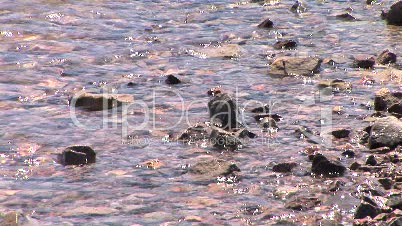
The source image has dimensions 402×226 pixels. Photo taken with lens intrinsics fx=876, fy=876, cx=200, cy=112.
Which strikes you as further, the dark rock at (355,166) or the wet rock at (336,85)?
the wet rock at (336,85)

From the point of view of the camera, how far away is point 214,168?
567cm

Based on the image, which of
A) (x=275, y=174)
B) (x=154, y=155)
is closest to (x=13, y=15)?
(x=154, y=155)

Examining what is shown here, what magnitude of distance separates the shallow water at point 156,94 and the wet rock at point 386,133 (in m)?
0.31

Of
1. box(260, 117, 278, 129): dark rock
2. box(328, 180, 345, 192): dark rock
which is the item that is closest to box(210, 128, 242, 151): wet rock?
box(260, 117, 278, 129): dark rock

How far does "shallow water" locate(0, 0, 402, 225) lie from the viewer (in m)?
5.22

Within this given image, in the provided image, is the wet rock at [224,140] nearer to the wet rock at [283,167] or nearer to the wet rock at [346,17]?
the wet rock at [283,167]

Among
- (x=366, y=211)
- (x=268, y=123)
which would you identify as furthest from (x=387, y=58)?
(x=366, y=211)

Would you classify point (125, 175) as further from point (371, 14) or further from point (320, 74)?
point (371, 14)

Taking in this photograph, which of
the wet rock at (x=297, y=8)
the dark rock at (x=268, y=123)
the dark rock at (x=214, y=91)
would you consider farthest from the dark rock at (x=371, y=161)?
the wet rock at (x=297, y=8)

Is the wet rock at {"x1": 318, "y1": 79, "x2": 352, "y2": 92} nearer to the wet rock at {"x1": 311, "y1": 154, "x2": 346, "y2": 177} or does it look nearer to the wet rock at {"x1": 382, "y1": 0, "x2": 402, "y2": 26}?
the wet rock at {"x1": 311, "y1": 154, "x2": 346, "y2": 177}

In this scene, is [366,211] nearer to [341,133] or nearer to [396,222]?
[396,222]

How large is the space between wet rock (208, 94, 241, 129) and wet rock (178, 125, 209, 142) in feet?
0.51

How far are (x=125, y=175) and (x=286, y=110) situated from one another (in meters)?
1.89

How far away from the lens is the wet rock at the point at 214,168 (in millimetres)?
5629
